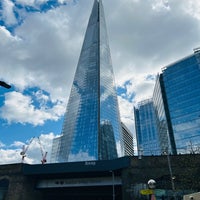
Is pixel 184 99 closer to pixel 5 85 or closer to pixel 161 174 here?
pixel 161 174

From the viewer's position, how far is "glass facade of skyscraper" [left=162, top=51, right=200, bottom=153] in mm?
113000

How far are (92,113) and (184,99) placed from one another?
186 feet

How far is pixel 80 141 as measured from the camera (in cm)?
14062

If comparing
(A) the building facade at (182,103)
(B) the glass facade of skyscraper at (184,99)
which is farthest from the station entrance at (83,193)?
(B) the glass facade of skyscraper at (184,99)

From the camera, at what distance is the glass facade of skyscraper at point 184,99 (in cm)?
11300

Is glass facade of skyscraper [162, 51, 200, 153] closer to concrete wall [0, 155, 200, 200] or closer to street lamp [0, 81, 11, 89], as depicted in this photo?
concrete wall [0, 155, 200, 200]

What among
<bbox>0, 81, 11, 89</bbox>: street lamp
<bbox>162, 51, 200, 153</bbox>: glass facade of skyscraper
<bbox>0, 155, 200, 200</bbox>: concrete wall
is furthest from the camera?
<bbox>162, 51, 200, 153</bbox>: glass facade of skyscraper

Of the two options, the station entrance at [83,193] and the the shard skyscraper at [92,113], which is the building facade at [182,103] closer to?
the the shard skyscraper at [92,113]

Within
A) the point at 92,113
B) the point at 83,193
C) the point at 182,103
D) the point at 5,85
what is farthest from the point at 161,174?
the point at 92,113

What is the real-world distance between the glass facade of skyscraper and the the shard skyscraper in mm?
42785

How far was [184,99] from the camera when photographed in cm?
11919

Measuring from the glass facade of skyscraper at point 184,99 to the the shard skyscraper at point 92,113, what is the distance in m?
42.8

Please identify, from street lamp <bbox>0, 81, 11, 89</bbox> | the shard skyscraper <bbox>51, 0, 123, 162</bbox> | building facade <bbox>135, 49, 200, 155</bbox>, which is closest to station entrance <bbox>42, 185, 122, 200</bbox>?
street lamp <bbox>0, 81, 11, 89</bbox>

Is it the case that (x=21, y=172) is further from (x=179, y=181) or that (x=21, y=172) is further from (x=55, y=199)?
(x=179, y=181)
